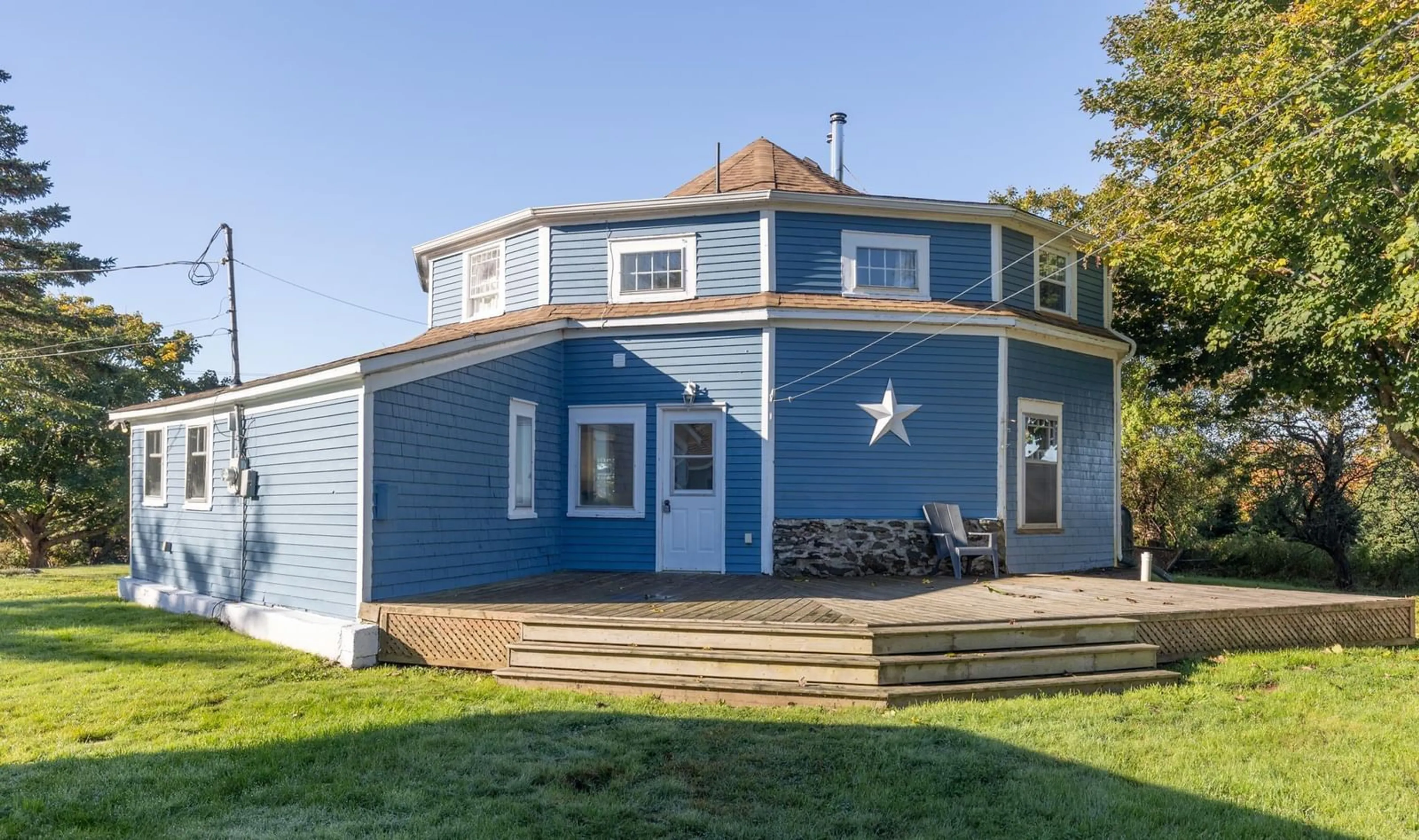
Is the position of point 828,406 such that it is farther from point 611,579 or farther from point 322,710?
point 322,710

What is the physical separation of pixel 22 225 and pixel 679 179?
14.3 metres

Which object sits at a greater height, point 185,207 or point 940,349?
point 185,207

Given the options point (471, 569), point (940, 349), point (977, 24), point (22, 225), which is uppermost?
point (977, 24)

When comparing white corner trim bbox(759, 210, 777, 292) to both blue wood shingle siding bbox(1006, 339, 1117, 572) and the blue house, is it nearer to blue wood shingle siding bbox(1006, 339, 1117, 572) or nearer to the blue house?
the blue house

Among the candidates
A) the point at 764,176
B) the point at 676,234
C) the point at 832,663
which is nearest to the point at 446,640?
the point at 832,663

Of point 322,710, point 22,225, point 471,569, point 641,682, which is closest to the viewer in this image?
point 322,710

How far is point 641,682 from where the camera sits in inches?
247

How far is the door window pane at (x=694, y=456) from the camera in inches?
410

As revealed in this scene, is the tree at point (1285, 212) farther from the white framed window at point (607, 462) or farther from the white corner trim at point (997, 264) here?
the white framed window at point (607, 462)

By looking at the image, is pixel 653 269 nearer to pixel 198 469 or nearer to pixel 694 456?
pixel 694 456

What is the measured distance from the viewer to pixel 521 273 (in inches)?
463

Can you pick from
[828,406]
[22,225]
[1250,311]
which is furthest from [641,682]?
[22,225]

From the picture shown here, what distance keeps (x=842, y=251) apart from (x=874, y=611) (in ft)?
16.9

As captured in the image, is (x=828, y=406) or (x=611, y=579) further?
(x=828, y=406)
